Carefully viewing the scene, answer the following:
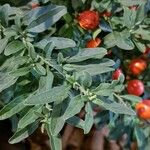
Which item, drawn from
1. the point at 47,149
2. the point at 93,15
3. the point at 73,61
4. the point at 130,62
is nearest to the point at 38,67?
the point at 73,61

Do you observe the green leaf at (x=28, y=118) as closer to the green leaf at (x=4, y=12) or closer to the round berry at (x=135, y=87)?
the green leaf at (x=4, y=12)

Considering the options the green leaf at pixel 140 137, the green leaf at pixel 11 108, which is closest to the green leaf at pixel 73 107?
the green leaf at pixel 11 108

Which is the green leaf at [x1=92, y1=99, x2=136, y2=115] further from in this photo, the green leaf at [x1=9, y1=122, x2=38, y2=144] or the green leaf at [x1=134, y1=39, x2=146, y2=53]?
the green leaf at [x1=134, y1=39, x2=146, y2=53]

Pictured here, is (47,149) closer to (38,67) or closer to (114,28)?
(114,28)

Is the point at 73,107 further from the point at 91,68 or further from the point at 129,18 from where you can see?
the point at 129,18

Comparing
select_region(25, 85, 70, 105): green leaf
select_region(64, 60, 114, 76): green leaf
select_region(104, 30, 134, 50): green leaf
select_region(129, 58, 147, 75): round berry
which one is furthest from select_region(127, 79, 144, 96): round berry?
select_region(25, 85, 70, 105): green leaf
